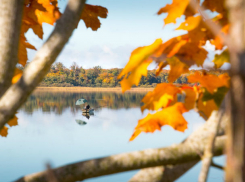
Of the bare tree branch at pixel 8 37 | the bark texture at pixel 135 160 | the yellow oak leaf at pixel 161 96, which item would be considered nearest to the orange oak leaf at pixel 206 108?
the yellow oak leaf at pixel 161 96

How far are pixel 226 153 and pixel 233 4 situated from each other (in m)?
0.18

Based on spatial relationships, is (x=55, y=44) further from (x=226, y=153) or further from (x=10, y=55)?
(x=226, y=153)

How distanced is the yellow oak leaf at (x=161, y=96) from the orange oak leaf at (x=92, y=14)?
0.61 metres

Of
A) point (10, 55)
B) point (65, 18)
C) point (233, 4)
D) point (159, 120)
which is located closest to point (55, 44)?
point (65, 18)

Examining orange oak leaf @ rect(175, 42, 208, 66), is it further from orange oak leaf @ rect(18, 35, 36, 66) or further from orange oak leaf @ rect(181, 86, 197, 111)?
orange oak leaf @ rect(18, 35, 36, 66)

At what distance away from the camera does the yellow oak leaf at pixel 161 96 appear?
102 cm

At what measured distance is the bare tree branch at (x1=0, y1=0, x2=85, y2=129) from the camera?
0.88 metres

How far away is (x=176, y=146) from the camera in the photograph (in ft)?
2.33

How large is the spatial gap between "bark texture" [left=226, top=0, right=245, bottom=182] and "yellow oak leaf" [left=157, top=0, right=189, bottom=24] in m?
0.56

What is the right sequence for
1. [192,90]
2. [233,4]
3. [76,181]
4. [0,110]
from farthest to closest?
[192,90]
[0,110]
[76,181]
[233,4]

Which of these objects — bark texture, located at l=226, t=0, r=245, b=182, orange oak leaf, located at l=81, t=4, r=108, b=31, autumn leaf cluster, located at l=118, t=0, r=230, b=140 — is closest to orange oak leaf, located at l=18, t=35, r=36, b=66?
orange oak leaf, located at l=81, t=4, r=108, b=31

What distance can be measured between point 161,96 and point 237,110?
70 cm

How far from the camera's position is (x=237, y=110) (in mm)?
333

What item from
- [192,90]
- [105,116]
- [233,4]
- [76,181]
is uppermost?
[233,4]
